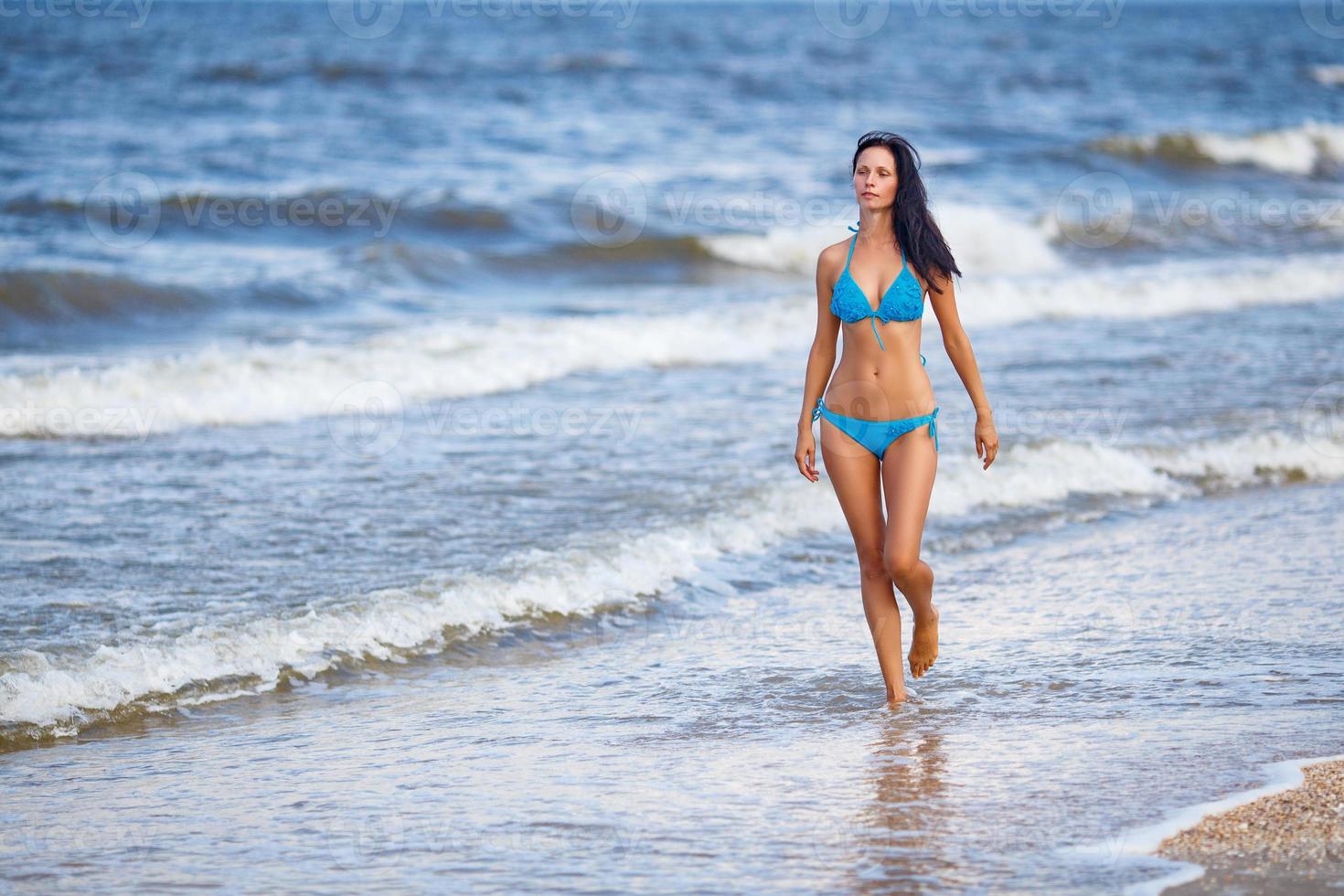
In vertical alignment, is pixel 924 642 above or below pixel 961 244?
below

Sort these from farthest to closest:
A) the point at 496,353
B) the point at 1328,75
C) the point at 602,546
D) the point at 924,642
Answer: the point at 1328,75 < the point at 496,353 < the point at 602,546 < the point at 924,642

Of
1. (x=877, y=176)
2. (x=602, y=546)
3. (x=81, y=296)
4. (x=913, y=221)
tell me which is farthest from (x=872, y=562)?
(x=81, y=296)

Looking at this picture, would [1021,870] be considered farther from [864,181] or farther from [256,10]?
[256,10]

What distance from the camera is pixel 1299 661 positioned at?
A: 5570mm

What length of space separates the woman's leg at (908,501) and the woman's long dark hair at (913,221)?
531mm

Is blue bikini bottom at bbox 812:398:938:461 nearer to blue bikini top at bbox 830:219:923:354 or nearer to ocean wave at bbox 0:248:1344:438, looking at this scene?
blue bikini top at bbox 830:219:923:354

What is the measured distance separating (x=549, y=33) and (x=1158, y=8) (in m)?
82.9

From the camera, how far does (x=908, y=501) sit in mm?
4875

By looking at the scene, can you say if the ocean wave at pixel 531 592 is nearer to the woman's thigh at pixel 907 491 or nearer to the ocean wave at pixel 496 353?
the woman's thigh at pixel 907 491

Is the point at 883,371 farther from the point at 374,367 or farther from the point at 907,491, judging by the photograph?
the point at 374,367

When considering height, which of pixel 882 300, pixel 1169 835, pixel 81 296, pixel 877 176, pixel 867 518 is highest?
pixel 877 176

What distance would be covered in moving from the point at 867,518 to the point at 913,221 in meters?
1.01

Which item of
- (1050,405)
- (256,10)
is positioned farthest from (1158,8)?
(1050,405)

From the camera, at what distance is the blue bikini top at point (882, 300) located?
4.89 metres
